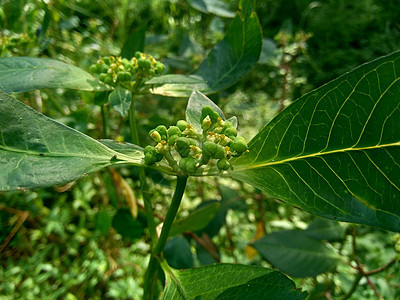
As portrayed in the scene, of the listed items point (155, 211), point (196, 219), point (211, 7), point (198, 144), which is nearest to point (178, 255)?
point (196, 219)

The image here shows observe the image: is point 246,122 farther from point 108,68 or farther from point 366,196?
point 366,196

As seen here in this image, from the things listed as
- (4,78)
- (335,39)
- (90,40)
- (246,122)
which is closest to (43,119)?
(4,78)

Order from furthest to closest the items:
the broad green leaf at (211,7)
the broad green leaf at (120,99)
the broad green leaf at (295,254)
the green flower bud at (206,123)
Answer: the broad green leaf at (211,7) < the broad green leaf at (295,254) < the broad green leaf at (120,99) < the green flower bud at (206,123)

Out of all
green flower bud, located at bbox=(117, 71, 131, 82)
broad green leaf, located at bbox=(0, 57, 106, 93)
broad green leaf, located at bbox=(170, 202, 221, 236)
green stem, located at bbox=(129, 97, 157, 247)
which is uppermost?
green flower bud, located at bbox=(117, 71, 131, 82)

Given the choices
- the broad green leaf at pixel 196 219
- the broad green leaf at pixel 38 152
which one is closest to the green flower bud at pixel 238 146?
the broad green leaf at pixel 38 152

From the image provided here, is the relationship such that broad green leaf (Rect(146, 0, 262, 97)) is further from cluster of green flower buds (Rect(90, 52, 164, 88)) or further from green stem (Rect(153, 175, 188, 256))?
green stem (Rect(153, 175, 188, 256))

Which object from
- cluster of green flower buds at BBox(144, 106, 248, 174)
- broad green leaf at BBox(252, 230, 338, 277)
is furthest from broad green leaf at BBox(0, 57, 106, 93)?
broad green leaf at BBox(252, 230, 338, 277)

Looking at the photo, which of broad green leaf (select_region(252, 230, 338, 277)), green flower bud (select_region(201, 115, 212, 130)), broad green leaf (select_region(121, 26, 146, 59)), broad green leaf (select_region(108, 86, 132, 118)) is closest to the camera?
green flower bud (select_region(201, 115, 212, 130))

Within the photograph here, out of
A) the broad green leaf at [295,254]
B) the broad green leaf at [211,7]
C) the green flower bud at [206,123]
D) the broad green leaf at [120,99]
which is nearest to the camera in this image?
the green flower bud at [206,123]

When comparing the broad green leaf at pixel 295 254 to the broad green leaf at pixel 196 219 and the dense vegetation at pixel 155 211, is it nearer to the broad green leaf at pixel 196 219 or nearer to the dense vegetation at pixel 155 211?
the dense vegetation at pixel 155 211
